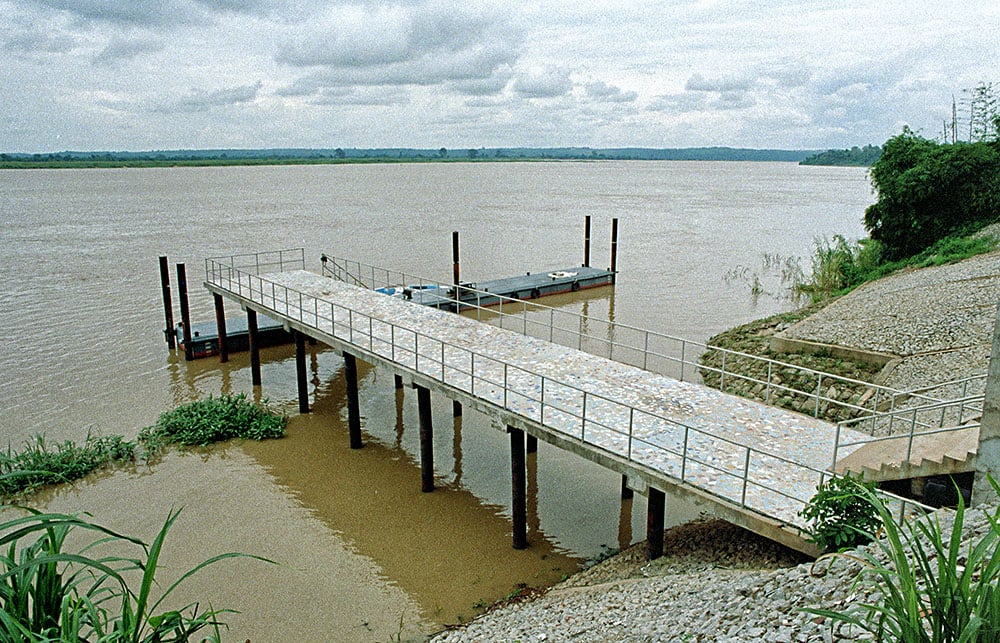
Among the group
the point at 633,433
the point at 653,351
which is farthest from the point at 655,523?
the point at 653,351

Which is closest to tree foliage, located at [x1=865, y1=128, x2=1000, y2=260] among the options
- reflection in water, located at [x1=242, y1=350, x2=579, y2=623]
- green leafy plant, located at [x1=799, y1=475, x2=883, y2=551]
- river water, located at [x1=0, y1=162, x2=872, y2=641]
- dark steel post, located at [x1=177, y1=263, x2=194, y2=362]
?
river water, located at [x1=0, y1=162, x2=872, y2=641]

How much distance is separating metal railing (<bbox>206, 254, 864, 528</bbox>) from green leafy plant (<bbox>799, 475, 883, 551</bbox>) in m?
0.28

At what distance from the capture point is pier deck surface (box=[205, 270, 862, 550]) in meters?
10.2

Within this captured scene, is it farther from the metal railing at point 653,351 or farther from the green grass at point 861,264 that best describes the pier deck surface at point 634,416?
the green grass at point 861,264

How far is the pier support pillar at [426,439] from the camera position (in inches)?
596

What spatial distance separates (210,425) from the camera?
1833 centimetres

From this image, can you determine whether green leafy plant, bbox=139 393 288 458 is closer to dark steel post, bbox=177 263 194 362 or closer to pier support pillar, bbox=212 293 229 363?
pier support pillar, bbox=212 293 229 363

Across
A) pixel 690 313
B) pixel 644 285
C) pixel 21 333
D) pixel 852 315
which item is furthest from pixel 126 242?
pixel 852 315

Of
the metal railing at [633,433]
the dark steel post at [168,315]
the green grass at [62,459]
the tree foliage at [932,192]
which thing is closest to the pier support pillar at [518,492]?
the metal railing at [633,433]

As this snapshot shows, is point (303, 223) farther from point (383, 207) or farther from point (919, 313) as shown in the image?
point (919, 313)

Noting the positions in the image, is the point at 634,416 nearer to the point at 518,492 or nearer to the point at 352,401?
the point at 518,492

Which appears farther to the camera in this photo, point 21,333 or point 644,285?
point 644,285

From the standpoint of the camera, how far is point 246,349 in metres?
25.9

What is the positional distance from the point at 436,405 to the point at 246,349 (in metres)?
9.21
